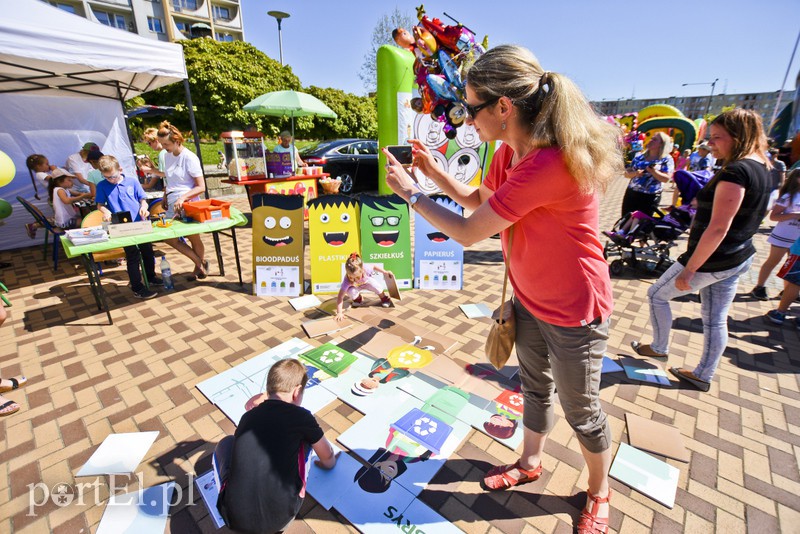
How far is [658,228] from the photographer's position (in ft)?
17.2

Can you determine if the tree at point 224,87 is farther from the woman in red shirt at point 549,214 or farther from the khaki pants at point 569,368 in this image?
the khaki pants at point 569,368

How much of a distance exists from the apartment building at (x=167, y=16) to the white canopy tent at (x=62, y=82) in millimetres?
33501

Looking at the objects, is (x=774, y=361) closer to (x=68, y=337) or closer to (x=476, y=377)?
(x=476, y=377)

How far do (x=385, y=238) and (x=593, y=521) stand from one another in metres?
3.45

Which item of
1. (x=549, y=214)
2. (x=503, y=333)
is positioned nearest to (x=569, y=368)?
(x=503, y=333)

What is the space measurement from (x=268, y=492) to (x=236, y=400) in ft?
4.52

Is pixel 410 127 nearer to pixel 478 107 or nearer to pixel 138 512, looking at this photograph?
pixel 478 107

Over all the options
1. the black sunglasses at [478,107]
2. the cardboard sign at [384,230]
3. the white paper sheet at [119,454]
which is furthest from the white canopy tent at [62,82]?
the black sunglasses at [478,107]

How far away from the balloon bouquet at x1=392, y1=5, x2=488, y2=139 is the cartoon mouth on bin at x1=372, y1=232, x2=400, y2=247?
2170mm

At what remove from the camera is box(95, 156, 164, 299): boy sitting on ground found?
13.8 feet

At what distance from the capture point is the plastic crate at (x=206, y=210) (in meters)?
4.36

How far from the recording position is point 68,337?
3676 mm

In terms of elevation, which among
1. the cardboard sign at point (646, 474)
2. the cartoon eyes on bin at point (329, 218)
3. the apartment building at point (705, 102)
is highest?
the apartment building at point (705, 102)

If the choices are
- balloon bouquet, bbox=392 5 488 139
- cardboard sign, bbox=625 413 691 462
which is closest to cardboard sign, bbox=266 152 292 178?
balloon bouquet, bbox=392 5 488 139
